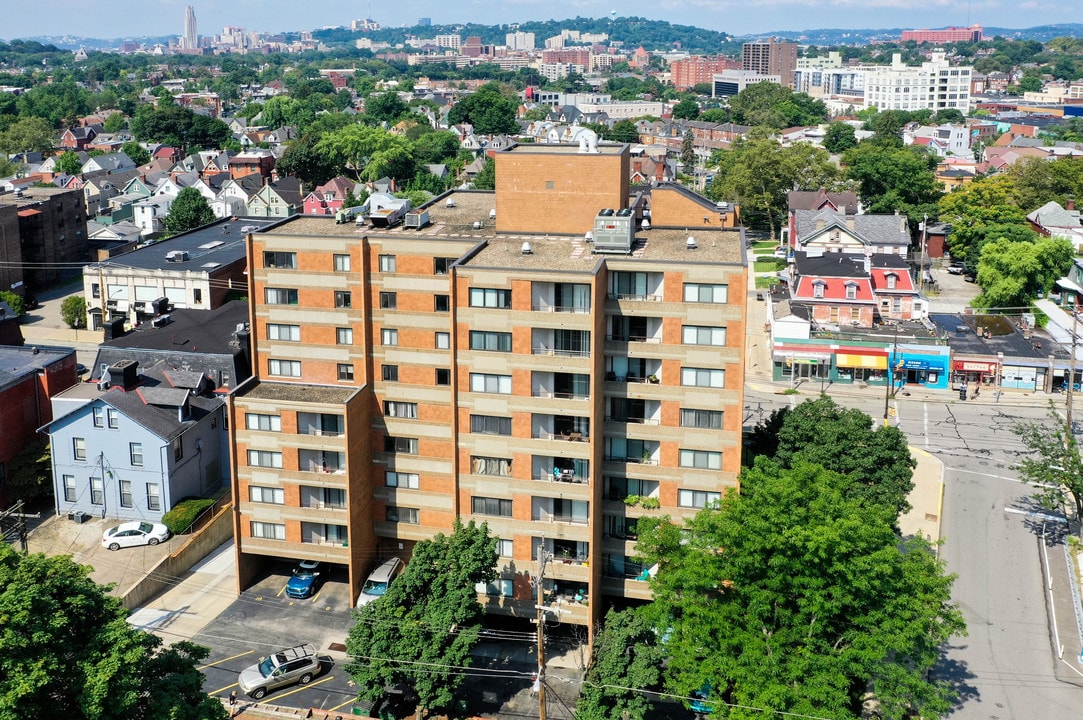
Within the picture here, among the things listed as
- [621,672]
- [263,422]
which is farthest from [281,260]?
[621,672]

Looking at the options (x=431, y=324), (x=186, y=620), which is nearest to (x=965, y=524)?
(x=431, y=324)

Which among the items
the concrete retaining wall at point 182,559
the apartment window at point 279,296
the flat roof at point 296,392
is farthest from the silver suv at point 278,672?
the apartment window at point 279,296

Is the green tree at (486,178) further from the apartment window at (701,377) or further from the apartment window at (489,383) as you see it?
the apartment window at (701,377)

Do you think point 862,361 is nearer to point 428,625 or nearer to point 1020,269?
point 1020,269

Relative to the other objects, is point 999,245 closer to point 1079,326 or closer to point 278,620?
point 1079,326

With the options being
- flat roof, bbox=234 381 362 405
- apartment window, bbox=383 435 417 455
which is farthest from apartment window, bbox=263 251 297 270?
apartment window, bbox=383 435 417 455

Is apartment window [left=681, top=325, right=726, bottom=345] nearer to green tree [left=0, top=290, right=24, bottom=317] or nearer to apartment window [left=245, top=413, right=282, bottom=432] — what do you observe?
apartment window [left=245, top=413, right=282, bottom=432]
